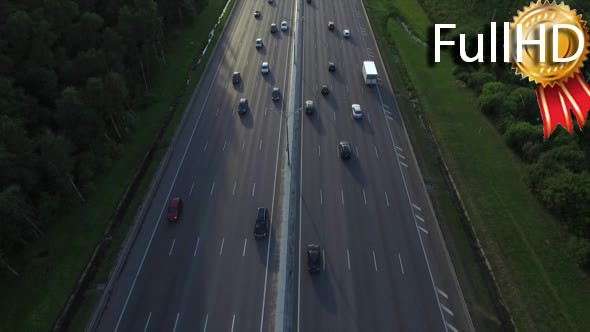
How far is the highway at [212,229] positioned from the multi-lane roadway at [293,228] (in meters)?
0.15

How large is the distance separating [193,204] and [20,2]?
4382 centimetres

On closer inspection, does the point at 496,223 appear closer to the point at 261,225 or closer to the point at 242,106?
the point at 261,225

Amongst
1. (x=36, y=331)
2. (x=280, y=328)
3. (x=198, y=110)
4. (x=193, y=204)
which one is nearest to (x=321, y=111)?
(x=198, y=110)

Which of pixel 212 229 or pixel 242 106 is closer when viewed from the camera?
pixel 212 229

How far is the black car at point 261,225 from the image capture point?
4659 centimetres

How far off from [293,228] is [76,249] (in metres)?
26.8

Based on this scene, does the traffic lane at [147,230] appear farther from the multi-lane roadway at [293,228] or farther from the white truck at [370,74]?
the white truck at [370,74]

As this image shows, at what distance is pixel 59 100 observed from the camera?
51.3 m

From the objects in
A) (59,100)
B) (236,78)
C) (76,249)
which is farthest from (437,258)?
(59,100)

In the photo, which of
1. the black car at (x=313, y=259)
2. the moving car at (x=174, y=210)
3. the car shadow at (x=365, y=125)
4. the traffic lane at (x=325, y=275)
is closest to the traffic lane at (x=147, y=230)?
the moving car at (x=174, y=210)

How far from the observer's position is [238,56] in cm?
8625

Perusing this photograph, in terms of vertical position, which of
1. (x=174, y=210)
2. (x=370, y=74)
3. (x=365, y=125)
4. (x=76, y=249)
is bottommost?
(x=76, y=249)

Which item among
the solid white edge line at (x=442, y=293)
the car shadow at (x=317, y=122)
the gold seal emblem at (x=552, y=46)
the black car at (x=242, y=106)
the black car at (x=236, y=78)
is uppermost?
the gold seal emblem at (x=552, y=46)

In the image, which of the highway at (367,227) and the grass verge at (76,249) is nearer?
the highway at (367,227)
